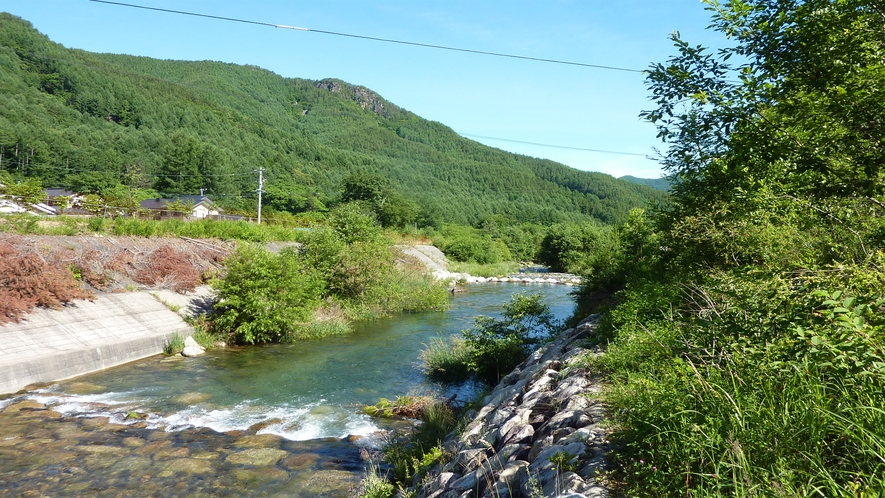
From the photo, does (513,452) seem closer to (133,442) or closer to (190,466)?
(190,466)

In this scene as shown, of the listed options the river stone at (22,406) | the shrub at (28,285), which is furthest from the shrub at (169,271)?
the river stone at (22,406)

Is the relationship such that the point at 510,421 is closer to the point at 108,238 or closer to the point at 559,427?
the point at 559,427

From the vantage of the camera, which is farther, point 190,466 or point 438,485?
point 190,466

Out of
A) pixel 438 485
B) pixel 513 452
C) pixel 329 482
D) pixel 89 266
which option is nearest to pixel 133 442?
pixel 329 482

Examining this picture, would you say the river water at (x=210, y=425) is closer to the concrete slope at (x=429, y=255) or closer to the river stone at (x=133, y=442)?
the river stone at (x=133, y=442)

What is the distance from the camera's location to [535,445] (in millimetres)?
5395

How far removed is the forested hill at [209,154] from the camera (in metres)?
88.9

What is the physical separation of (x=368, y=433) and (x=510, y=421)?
437cm

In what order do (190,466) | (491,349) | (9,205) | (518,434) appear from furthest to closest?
(9,205) < (491,349) < (190,466) < (518,434)

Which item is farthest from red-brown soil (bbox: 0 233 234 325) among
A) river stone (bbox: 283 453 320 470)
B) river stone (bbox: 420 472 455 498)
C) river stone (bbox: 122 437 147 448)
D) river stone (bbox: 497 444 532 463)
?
river stone (bbox: 497 444 532 463)

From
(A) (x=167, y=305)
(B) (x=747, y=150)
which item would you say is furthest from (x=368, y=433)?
(A) (x=167, y=305)

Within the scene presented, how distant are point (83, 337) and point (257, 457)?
329 inches

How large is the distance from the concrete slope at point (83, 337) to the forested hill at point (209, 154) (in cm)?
3345

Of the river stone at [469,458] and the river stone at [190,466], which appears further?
the river stone at [190,466]
